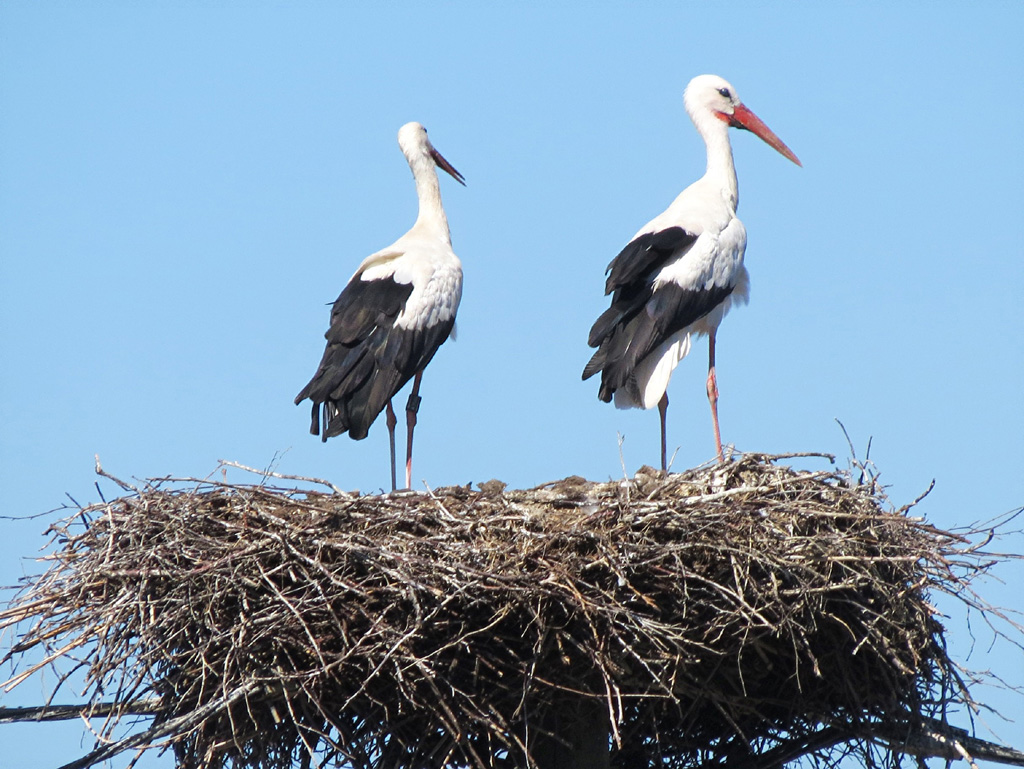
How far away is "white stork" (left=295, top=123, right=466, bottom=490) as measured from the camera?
8961mm

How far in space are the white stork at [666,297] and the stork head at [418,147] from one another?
69.5 inches

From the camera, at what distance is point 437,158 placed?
1092cm

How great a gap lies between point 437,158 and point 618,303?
86.7 inches

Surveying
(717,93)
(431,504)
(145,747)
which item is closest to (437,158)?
(717,93)

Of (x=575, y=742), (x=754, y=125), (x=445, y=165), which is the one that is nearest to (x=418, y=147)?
(x=445, y=165)

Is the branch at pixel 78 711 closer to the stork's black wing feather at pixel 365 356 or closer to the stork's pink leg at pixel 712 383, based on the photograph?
the stork's black wing feather at pixel 365 356

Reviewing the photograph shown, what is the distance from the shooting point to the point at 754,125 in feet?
34.5

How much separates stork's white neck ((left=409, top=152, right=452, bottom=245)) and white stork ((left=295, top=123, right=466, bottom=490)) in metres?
0.05

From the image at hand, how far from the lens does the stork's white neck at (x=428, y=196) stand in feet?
34.2

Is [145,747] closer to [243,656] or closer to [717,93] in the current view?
[243,656]

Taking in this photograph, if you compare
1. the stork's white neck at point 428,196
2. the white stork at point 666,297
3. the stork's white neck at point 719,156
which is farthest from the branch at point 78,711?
the stork's white neck at point 719,156

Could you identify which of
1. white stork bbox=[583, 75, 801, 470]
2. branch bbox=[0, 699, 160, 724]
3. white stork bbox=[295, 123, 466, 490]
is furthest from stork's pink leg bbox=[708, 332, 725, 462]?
branch bbox=[0, 699, 160, 724]

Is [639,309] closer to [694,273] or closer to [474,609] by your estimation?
[694,273]

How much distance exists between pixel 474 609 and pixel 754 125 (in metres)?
4.74
